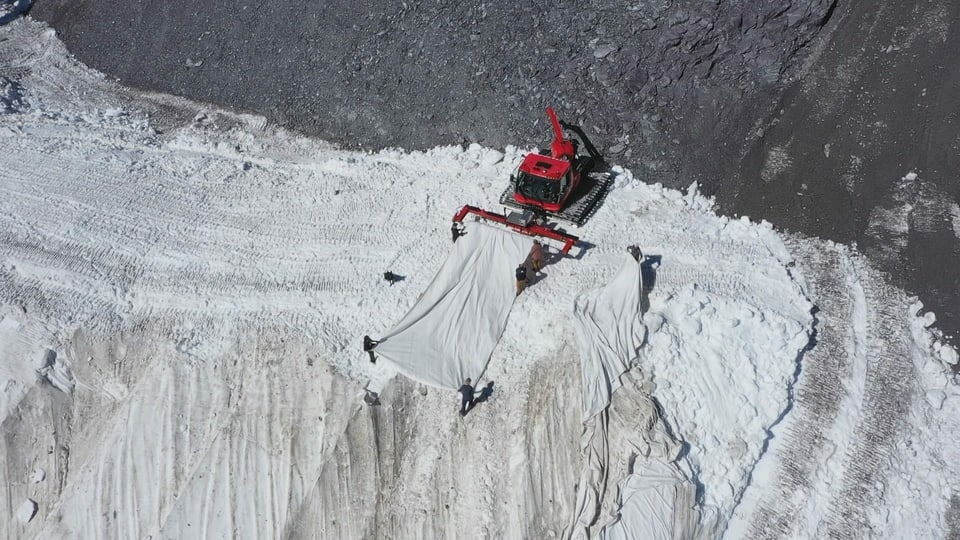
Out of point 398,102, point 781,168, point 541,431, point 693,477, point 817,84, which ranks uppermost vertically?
point 398,102

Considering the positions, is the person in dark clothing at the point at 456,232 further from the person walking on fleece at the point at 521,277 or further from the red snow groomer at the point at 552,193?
the person walking on fleece at the point at 521,277

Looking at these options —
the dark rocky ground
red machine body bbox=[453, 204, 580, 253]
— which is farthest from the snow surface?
the dark rocky ground

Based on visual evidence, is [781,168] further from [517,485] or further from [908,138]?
[517,485]

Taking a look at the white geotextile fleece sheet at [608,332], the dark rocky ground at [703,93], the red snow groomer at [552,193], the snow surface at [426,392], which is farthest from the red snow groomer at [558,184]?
the white geotextile fleece sheet at [608,332]

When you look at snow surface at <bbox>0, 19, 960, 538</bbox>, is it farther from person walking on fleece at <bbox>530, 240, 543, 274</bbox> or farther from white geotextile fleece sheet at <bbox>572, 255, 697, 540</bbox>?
person walking on fleece at <bbox>530, 240, 543, 274</bbox>

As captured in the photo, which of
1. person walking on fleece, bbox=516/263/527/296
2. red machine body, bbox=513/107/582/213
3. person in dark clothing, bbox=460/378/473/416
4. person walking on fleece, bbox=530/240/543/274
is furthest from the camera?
red machine body, bbox=513/107/582/213

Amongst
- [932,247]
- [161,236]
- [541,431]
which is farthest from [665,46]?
[161,236]
